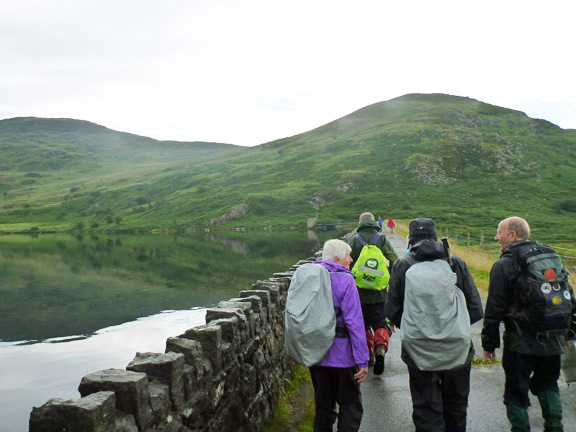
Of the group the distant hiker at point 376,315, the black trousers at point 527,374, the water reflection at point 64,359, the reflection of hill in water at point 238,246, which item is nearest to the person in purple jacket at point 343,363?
the black trousers at point 527,374

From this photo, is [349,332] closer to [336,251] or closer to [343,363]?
[343,363]

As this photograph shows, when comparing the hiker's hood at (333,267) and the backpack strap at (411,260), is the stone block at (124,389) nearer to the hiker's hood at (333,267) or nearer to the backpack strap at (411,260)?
the hiker's hood at (333,267)

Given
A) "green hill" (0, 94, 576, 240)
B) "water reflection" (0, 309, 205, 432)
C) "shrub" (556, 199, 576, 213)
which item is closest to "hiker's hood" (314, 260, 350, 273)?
"water reflection" (0, 309, 205, 432)

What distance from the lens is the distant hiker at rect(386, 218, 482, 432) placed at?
4.61m

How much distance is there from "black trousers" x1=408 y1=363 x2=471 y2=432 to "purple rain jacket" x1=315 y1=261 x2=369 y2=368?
65cm

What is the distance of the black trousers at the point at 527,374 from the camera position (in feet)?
16.9

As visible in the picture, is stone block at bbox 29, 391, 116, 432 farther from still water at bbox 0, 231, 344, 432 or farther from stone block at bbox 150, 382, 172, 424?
still water at bbox 0, 231, 344, 432

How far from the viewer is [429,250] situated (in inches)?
190

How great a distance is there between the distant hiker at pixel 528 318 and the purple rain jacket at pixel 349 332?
63.4 inches

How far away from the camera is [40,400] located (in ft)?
37.4

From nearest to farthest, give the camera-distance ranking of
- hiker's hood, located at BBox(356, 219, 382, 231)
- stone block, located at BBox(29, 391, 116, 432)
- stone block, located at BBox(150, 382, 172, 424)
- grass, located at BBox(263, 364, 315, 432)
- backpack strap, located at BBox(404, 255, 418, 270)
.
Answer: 1. stone block, located at BBox(29, 391, 116, 432)
2. stone block, located at BBox(150, 382, 172, 424)
3. backpack strap, located at BBox(404, 255, 418, 270)
4. grass, located at BBox(263, 364, 315, 432)
5. hiker's hood, located at BBox(356, 219, 382, 231)

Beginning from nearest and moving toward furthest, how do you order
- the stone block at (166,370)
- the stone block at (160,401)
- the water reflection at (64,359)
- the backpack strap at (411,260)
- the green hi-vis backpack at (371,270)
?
the stone block at (160,401) → the stone block at (166,370) → the backpack strap at (411,260) → the green hi-vis backpack at (371,270) → the water reflection at (64,359)

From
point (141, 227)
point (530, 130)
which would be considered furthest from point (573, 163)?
point (141, 227)

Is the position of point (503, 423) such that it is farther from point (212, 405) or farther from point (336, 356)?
point (212, 405)
